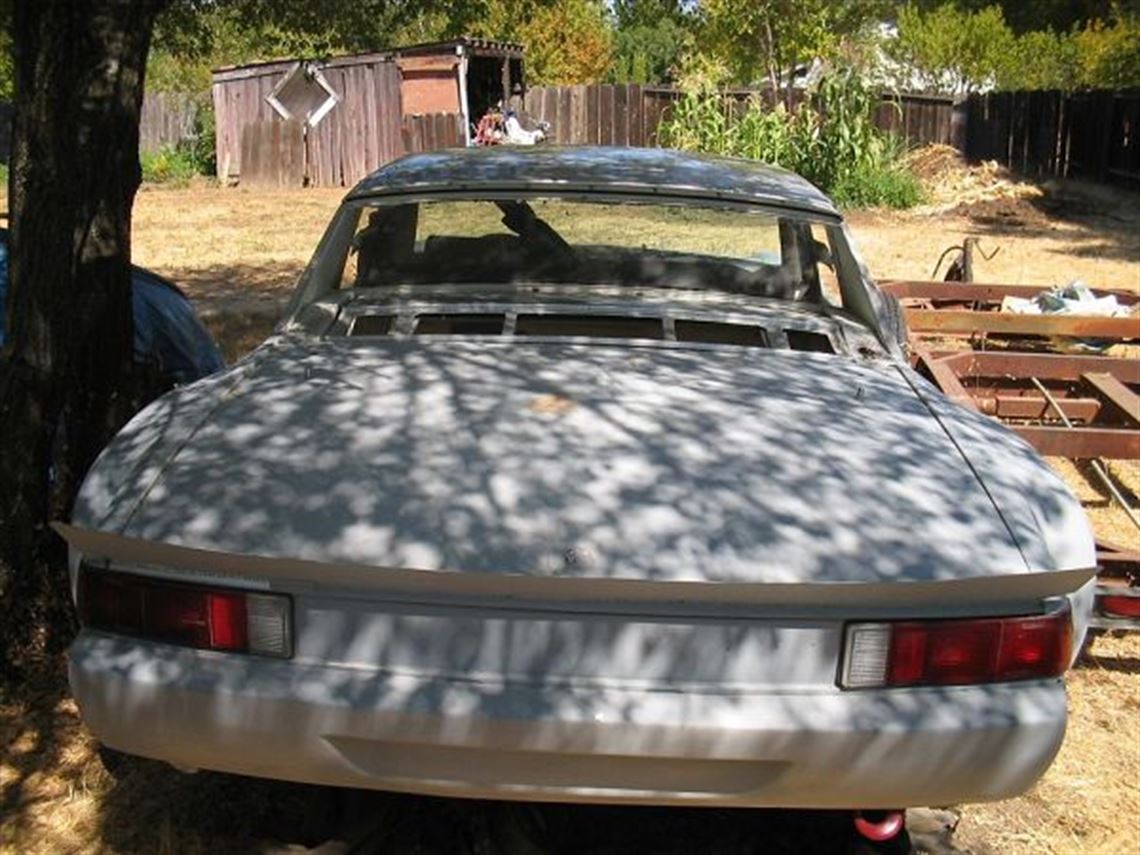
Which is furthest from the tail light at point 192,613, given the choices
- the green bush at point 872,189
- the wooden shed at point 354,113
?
the wooden shed at point 354,113

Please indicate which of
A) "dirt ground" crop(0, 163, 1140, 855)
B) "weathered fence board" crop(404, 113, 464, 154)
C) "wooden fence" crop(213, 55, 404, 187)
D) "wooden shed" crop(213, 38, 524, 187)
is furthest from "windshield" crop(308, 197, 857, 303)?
"wooden fence" crop(213, 55, 404, 187)

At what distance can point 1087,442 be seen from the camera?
15.9 feet

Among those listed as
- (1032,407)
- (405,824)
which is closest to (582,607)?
(405,824)

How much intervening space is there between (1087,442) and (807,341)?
6.51 feet

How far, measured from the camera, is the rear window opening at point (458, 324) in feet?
11.3

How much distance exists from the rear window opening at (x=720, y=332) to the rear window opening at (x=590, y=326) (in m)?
0.08

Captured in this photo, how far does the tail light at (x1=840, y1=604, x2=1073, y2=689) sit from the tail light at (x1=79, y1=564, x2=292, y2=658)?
3.48 feet

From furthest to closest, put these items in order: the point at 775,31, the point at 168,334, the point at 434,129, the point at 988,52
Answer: the point at 988,52 → the point at 434,129 → the point at 775,31 → the point at 168,334

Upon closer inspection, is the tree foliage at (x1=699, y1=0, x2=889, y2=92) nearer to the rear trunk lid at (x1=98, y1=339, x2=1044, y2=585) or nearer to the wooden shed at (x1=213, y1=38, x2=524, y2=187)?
the wooden shed at (x1=213, y1=38, x2=524, y2=187)

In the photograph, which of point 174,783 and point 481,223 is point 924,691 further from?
point 481,223

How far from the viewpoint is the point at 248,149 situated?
25203mm

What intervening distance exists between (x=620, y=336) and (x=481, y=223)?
82.3 inches

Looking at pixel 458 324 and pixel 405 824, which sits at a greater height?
pixel 458 324

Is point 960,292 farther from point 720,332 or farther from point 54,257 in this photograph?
point 54,257
